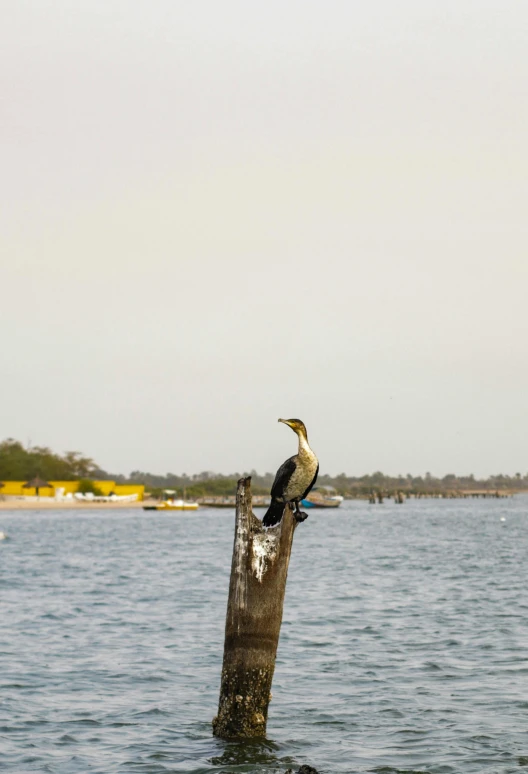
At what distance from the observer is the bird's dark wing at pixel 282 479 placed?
42.2ft

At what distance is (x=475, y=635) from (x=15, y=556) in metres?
38.2

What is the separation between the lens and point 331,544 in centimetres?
7331

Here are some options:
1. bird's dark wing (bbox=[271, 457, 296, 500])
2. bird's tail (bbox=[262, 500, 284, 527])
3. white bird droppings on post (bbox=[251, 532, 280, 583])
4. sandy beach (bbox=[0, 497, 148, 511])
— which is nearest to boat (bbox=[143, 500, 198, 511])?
sandy beach (bbox=[0, 497, 148, 511])

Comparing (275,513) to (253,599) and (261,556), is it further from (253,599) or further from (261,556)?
(253,599)

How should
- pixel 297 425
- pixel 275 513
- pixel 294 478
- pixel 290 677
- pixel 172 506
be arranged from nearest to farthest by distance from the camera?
1. pixel 294 478
2. pixel 275 513
3. pixel 297 425
4. pixel 290 677
5. pixel 172 506

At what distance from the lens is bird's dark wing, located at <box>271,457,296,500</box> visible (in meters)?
12.9

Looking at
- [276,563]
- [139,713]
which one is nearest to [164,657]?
[139,713]

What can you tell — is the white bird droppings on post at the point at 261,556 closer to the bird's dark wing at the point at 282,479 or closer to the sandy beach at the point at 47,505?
the bird's dark wing at the point at 282,479

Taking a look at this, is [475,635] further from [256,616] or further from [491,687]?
[256,616]

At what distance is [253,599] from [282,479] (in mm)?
1440

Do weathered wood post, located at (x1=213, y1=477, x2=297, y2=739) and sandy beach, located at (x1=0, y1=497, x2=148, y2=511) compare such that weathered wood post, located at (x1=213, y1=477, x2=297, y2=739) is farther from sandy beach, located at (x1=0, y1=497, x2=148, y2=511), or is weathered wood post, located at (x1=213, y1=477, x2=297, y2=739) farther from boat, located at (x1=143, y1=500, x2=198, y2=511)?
boat, located at (x1=143, y1=500, x2=198, y2=511)

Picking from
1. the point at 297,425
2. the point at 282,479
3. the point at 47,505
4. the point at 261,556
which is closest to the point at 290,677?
the point at 261,556

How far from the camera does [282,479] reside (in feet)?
42.3

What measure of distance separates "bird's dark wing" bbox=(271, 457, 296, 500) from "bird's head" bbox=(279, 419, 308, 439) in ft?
1.33
